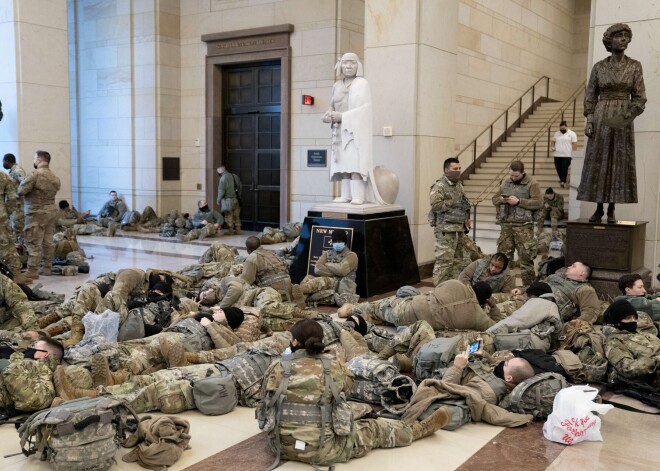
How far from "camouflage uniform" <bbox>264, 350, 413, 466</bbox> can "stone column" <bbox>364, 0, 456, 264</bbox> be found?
687cm

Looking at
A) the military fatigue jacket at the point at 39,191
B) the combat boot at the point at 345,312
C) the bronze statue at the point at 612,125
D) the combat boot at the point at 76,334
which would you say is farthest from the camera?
the military fatigue jacket at the point at 39,191

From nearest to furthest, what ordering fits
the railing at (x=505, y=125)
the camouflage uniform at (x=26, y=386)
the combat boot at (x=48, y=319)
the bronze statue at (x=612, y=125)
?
the camouflage uniform at (x=26, y=386) < the combat boot at (x=48, y=319) < the bronze statue at (x=612, y=125) < the railing at (x=505, y=125)

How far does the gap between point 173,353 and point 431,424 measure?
2184 mm

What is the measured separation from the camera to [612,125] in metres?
8.67

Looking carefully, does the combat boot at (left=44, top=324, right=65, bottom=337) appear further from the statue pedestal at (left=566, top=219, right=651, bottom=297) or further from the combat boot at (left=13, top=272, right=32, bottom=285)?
→ the statue pedestal at (left=566, top=219, right=651, bottom=297)

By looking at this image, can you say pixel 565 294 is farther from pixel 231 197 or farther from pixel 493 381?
pixel 231 197

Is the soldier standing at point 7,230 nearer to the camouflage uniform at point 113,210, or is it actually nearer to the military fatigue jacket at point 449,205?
the military fatigue jacket at point 449,205

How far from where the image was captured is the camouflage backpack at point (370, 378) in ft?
16.7

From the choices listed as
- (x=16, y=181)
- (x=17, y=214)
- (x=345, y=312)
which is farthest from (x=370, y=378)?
(x=16, y=181)

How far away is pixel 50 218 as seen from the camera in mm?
10234

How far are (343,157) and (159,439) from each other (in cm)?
Answer: 619

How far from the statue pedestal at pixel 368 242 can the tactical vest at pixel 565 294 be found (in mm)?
2606

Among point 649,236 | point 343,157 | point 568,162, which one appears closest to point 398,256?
point 343,157

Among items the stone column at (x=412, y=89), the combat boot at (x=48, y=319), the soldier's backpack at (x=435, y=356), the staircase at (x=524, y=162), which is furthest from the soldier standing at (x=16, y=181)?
the staircase at (x=524, y=162)
